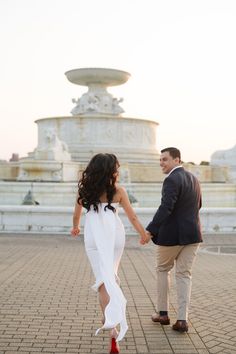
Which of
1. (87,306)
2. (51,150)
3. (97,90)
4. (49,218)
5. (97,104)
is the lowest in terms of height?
(87,306)

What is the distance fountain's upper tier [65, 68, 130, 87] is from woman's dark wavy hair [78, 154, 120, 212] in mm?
24788

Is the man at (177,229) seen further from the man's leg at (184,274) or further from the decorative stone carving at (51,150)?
the decorative stone carving at (51,150)

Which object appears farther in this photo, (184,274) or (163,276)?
(163,276)

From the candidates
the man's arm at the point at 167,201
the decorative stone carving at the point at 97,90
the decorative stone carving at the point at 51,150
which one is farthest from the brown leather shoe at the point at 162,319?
the decorative stone carving at the point at 97,90

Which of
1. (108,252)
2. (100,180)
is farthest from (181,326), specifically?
(100,180)

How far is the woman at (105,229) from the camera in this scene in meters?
4.25

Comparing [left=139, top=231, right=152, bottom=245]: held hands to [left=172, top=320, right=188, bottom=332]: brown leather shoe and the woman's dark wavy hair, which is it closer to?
the woman's dark wavy hair

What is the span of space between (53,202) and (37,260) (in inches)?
374

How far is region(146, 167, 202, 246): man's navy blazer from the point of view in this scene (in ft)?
15.7

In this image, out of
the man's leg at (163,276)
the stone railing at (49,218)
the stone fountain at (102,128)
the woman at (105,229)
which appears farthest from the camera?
the stone fountain at (102,128)

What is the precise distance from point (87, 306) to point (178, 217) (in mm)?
1592

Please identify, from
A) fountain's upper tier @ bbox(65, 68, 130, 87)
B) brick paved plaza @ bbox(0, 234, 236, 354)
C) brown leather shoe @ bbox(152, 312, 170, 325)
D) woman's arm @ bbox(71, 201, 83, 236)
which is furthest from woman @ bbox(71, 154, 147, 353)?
fountain's upper tier @ bbox(65, 68, 130, 87)

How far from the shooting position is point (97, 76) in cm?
2888

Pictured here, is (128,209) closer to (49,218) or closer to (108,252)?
(108,252)
